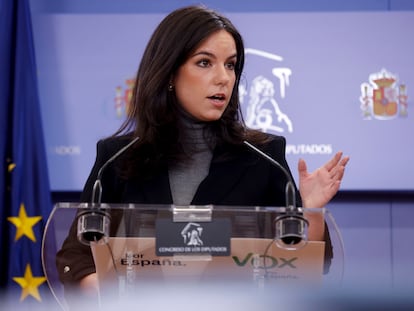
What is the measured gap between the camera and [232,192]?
2.06 meters

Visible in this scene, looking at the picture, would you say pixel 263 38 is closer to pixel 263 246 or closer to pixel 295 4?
pixel 295 4

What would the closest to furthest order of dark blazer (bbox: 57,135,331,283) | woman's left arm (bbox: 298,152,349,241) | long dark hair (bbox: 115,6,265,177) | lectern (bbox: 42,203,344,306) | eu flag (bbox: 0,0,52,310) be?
lectern (bbox: 42,203,344,306) < woman's left arm (bbox: 298,152,349,241) < dark blazer (bbox: 57,135,331,283) < long dark hair (bbox: 115,6,265,177) < eu flag (bbox: 0,0,52,310)

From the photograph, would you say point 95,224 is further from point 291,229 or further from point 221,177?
point 221,177

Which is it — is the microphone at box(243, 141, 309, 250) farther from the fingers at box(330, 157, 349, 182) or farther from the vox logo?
the fingers at box(330, 157, 349, 182)

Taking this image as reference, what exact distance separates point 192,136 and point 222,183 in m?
0.20

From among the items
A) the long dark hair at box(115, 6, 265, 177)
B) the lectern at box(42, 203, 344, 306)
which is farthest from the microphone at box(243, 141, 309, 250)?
the long dark hair at box(115, 6, 265, 177)

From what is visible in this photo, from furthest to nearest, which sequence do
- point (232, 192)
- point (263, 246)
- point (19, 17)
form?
point (19, 17) → point (232, 192) → point (263, 246)

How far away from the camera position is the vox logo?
142cm

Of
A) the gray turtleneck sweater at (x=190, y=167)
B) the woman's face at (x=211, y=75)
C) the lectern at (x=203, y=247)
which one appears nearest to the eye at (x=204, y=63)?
the woman's face at (x=211, y=75)

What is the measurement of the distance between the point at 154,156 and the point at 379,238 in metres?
→ 1.99

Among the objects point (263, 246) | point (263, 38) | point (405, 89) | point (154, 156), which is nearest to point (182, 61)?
point (154, 156)

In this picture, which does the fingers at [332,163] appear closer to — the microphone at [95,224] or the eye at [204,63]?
the eye at [204,63]

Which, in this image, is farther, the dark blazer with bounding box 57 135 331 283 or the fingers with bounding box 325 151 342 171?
the dark blazer with bounding box 57 135 331 283

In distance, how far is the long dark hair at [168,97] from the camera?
2113 millimetres
